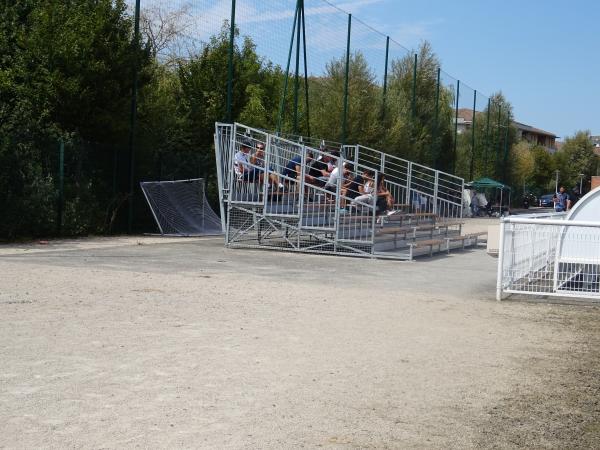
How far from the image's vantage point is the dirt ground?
16.0ft

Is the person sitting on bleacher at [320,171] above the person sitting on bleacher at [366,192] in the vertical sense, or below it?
above

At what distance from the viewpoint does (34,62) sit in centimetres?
1823

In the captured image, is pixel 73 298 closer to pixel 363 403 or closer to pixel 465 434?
pixel 363 403

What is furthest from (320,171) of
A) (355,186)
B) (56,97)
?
(56,97)

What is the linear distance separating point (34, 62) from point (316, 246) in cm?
773

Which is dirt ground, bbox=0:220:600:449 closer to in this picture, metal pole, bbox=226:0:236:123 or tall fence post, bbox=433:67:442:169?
metal pole, bbox=226:0:236:123

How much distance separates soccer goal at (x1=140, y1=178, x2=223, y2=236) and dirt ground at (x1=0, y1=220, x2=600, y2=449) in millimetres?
8431

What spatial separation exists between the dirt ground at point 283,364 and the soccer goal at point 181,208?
8.43 meters

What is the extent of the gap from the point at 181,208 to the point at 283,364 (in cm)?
1537

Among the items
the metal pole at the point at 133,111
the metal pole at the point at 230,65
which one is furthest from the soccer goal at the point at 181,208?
the metal pole at the point at 230,65

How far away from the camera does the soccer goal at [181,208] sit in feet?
67.9

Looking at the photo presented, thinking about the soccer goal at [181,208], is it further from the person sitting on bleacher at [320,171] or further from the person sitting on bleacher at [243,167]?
the person sitting on bleacher at [320,171]

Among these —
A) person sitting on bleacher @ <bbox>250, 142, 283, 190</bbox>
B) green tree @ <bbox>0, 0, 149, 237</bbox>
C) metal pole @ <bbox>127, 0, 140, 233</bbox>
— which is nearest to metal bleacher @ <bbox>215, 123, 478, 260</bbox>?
person sitting on bleacher @ <bbox>250, 142, 283, 190</bbox>

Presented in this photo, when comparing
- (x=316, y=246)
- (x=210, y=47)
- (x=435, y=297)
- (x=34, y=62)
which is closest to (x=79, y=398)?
(x=435, y=297)
